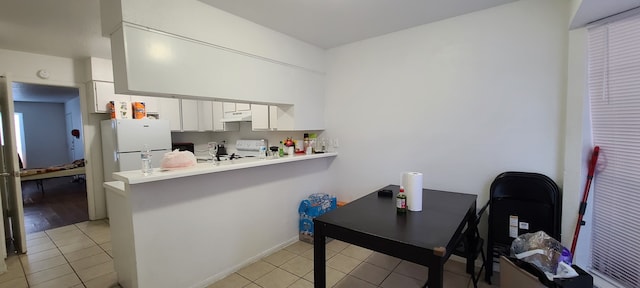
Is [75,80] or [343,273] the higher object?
[75,80]

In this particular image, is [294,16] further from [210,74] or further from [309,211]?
[309,211]

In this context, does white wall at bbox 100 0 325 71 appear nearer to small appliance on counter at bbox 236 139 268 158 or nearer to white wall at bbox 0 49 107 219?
small appliance on counter at bbox 236 139 268 158

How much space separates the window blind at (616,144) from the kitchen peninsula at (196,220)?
2.57 meters

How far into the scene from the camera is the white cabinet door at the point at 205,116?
14.9ft


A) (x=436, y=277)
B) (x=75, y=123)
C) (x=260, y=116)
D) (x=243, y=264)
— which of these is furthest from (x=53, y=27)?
(x=75, y=123)

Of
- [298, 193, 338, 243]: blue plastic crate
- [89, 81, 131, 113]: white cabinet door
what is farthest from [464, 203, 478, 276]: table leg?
[89, 81, 131, 113]: white cabinet door

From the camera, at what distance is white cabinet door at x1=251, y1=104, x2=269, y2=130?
3.45 meters

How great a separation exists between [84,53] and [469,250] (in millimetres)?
5269

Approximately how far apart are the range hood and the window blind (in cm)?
369

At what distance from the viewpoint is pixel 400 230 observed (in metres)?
1.49

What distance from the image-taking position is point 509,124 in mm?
2311

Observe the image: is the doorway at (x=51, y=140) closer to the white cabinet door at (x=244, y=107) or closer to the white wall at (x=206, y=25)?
the white cabinet door at (x=244, y=107)

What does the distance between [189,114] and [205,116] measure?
271mm

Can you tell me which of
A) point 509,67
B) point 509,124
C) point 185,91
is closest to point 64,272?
point 185,91
